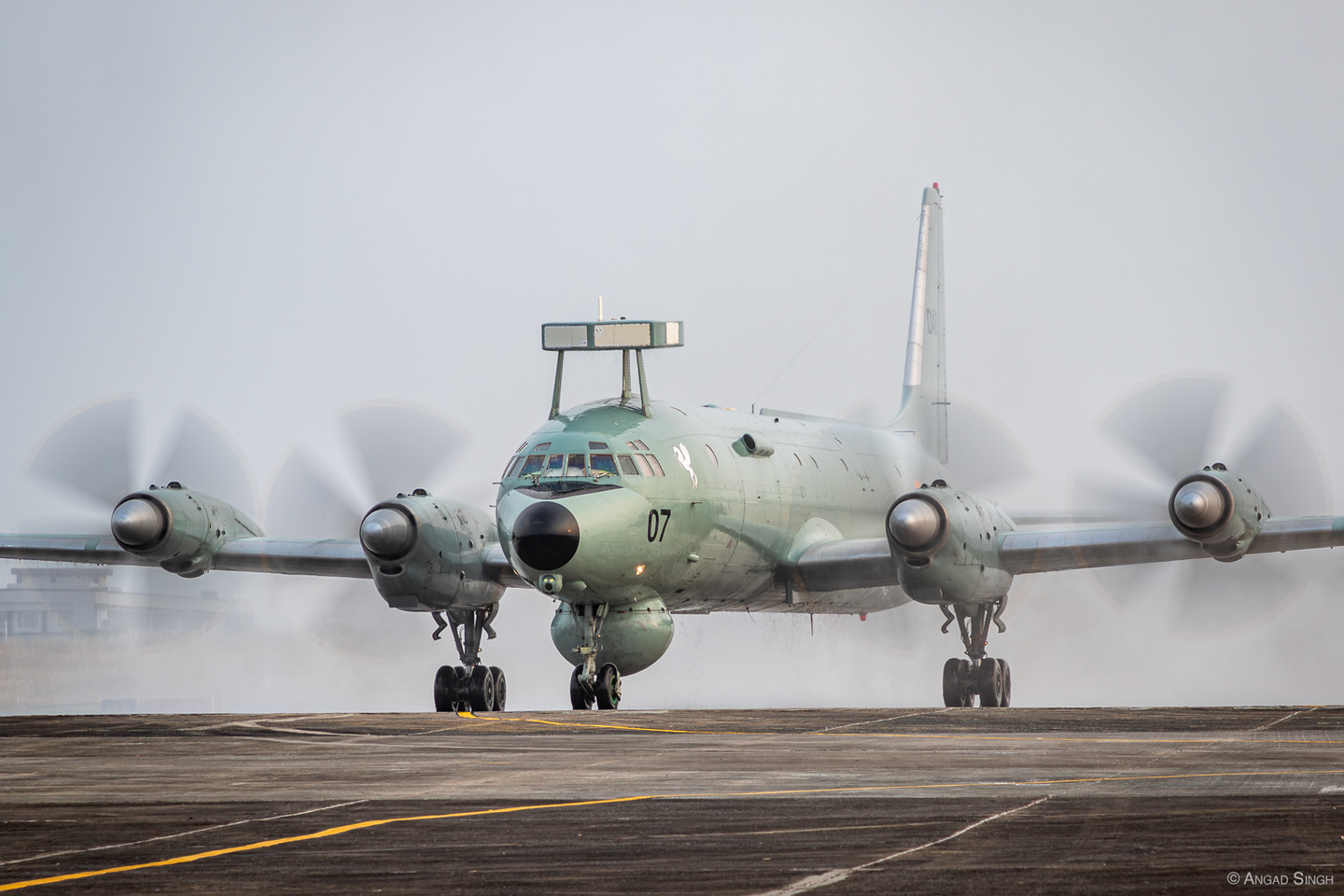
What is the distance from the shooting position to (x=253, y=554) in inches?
1195

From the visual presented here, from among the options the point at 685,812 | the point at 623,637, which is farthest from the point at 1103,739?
the point at 623,637

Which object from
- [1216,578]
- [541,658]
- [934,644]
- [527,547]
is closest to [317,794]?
[527,547]

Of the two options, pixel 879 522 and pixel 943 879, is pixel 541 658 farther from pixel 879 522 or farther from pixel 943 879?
pixel 943 879

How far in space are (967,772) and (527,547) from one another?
1176 centimetres

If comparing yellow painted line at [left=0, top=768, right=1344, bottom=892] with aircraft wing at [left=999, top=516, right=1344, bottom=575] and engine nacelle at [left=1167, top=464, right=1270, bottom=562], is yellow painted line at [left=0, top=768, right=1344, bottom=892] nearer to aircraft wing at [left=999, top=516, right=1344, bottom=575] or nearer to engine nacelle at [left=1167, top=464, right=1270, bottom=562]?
engine nacelle at [left=1167, top=464, right=1270, bottom=562]

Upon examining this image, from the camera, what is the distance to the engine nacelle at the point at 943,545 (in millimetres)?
26438

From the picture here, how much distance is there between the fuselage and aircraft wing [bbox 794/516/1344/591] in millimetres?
678

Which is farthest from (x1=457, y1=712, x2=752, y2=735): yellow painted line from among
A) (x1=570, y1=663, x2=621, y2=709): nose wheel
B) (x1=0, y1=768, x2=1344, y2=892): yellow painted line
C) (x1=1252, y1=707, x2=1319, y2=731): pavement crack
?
(x1=0, y1=768, x2=1344, y2=892): yellow painted line

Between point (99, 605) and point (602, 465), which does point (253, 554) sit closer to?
point (602, 465)

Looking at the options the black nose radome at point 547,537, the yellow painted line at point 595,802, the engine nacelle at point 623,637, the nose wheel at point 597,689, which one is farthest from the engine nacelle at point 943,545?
the yellow painted line at point 595,802

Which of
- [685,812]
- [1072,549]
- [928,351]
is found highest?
[928,351]

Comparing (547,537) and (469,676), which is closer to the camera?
(547,537)

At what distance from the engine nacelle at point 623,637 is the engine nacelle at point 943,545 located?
4184mm

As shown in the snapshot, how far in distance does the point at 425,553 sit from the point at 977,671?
430 inches
